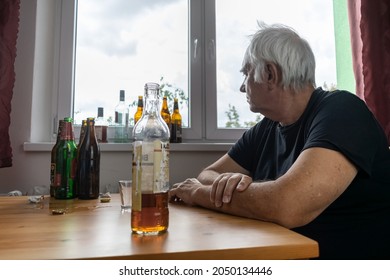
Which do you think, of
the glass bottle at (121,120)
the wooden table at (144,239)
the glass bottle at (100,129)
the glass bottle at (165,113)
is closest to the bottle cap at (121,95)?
the glass bottle at (121,120)

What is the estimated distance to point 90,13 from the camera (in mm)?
1776

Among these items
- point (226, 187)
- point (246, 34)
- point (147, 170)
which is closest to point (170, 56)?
point (246, 34)

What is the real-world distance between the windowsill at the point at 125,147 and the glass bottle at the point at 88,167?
50 centimetres

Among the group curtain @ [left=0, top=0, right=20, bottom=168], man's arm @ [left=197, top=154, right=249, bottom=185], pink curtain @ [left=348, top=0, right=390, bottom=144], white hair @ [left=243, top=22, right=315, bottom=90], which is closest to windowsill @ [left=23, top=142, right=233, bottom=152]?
curtain @ [left=0, top=0, right=20, bottom=168]

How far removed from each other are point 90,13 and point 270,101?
4.24 feet

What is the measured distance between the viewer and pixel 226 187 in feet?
2.42

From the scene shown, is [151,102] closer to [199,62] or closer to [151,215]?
[151,215]

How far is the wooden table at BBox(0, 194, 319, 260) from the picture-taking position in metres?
0.43

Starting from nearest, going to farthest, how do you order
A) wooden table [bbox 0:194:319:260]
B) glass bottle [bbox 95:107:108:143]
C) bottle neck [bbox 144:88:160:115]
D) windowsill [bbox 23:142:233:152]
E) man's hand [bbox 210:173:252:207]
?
wooden table [bbox 0:194:319:260], bottle neck [bbox 144:88:160:115], man's hand [bbox 210:173:252:207], windowsill [bbox 23:142:233:152], glass bottle [bbox 95:107:108:143]

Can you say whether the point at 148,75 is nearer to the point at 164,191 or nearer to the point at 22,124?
the point at 22,124

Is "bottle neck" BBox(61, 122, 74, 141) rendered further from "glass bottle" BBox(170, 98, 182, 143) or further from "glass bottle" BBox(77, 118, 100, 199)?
"glass bottle" BBox(170, 98, 182, 143)

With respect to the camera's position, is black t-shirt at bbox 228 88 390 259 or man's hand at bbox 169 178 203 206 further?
man's hand at bbox 169 178 203 206

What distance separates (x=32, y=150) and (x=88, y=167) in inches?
26.8
